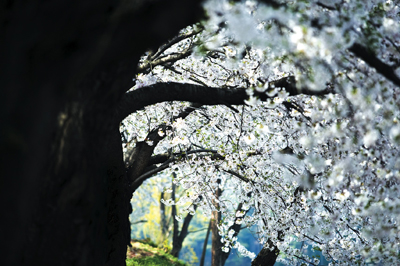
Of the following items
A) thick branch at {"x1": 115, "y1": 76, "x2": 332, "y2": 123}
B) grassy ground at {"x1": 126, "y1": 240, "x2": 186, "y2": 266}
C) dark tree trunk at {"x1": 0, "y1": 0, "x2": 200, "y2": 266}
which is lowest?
grassy ground at {"x1": 126, "y1": 240, "x2": 186, "y2": 266}

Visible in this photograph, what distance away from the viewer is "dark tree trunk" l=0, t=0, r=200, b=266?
2.76 meters

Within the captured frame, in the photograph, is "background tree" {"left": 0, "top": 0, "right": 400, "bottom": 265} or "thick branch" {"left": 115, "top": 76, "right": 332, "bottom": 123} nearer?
"background tree" {"left": 0, "top": 0, "right": 400, "bottom": 265}

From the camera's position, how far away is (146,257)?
1238 centimetres

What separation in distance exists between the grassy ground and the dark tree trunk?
27.1ft

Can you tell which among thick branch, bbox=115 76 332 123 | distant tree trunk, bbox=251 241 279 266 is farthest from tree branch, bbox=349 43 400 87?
distant tree trunk, bbox=251 241 279 266

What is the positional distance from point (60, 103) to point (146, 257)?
420 inches

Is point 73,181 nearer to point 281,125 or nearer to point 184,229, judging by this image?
point 281,125

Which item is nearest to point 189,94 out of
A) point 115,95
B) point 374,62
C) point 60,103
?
point 115,95

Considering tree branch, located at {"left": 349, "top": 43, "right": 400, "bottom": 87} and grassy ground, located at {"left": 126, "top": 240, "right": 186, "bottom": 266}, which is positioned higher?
tree branch, located at {"left": 349, "top": 43, "right": 400, "bottom": 87}

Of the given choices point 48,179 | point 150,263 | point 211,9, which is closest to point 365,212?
point 211,9

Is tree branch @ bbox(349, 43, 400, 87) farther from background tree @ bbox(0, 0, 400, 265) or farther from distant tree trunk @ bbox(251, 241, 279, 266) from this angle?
distant tree trunk @ bbox(251, 241, 279, 266)

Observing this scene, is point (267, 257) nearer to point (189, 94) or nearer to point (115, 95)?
point (189, 94)

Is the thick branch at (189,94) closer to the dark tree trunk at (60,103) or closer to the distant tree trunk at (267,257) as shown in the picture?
the dark tree trunk at (60,103)

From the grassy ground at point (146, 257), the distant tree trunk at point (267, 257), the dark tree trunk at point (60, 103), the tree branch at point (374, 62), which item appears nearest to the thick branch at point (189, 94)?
the tree branch at point (374, 62)
